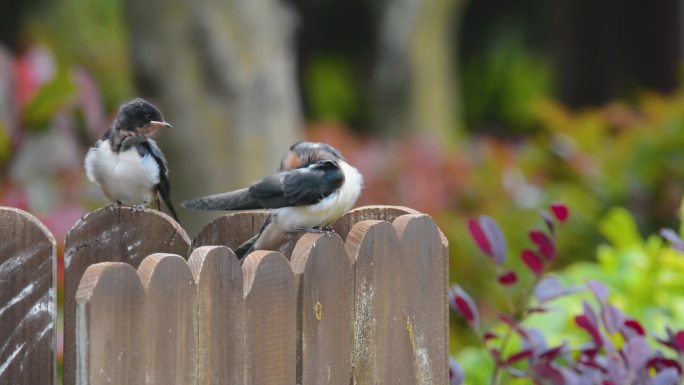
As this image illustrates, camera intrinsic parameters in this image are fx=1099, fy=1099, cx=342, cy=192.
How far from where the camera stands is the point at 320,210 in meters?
2.71

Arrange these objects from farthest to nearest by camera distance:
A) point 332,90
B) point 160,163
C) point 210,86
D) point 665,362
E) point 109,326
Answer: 1. point 332,90
2. point 210,86
3. point 160,163
4. point 665,362
5. point 109,326

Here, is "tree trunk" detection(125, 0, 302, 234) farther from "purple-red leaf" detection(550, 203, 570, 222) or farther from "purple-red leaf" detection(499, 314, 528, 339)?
"purple-red leaf" detection(550, 203, 570, 222)

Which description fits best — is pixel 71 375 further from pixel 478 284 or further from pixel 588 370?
pixel 478 284

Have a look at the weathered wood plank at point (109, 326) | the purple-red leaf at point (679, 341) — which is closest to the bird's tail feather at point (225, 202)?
the weathered wood plank at point (109, 326)

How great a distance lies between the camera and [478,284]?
242 inches

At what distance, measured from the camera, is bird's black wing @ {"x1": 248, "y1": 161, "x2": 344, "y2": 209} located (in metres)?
2.70

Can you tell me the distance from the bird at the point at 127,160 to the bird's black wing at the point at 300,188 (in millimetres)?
421

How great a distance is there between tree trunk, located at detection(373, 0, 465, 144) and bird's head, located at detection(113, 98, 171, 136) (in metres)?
9.30

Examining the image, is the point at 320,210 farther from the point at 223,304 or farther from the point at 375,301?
the point at 223,304

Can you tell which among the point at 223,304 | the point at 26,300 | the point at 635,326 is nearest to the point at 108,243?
the point at 26,300

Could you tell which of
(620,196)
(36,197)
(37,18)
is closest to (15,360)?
(36,197)

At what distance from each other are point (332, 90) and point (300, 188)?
758 inches

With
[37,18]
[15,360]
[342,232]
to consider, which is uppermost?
[37,18]

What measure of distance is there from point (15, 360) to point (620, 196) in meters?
4.58
